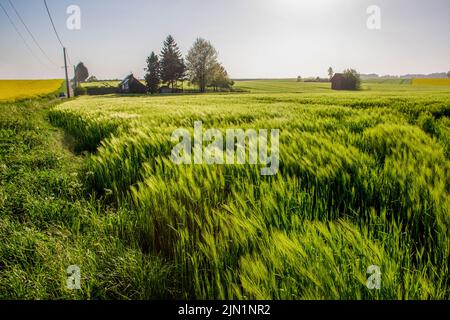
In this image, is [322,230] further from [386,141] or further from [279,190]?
[386,141]

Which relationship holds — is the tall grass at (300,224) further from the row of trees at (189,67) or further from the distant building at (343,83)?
the distant building at (343,83)

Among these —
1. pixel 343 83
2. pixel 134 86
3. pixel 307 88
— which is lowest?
pixel 307 88

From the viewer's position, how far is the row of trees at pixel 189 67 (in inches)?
2298

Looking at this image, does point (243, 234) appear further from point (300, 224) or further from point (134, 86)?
point (134, 86)

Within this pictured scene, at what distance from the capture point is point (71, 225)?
75.5 inches

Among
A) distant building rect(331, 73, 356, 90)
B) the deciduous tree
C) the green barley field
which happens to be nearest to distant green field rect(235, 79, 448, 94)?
distant building rect(331, 73, 356, 90)

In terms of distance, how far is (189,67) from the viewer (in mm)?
60469

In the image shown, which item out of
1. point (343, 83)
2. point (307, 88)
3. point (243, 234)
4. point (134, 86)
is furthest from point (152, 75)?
point (243, 234)

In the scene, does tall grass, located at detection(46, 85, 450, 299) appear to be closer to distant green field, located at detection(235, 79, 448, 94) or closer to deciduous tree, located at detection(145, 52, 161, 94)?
distant green field, located at detection(235, 79, 448, 94)

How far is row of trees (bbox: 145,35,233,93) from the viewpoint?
5838cm

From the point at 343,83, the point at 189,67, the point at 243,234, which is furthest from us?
the point at 343,83

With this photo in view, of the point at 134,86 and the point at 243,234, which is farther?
the point at 134,86
